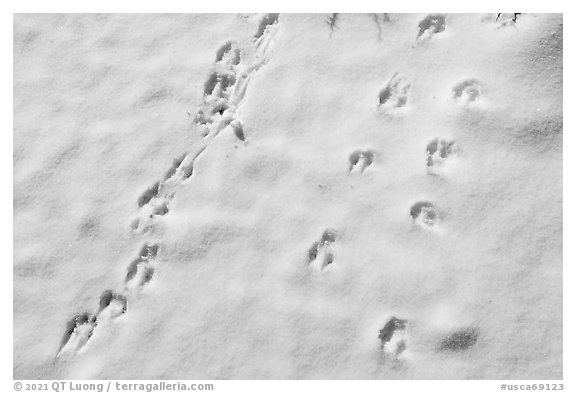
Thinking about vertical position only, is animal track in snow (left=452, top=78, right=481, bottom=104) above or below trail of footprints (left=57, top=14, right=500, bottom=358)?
above

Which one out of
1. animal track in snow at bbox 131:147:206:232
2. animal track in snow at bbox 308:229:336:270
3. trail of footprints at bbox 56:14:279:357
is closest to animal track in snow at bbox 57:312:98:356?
trail of footprints at bbox 56:14:279:357

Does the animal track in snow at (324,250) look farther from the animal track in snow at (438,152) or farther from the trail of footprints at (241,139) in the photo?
the animal track in snow at (438,152)

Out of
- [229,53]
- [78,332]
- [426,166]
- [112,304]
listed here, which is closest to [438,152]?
[426,166]

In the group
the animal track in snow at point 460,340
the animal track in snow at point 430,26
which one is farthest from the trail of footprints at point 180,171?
the animal track in snow at point 460,340

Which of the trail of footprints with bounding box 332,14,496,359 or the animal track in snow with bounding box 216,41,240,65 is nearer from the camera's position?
the trail of footprints with bounding box 332,14,496,359

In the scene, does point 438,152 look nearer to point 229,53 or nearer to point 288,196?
→ point 288,196

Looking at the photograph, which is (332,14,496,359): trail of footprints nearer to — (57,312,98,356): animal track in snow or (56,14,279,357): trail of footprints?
(56,14,279,357): trail of footprints
